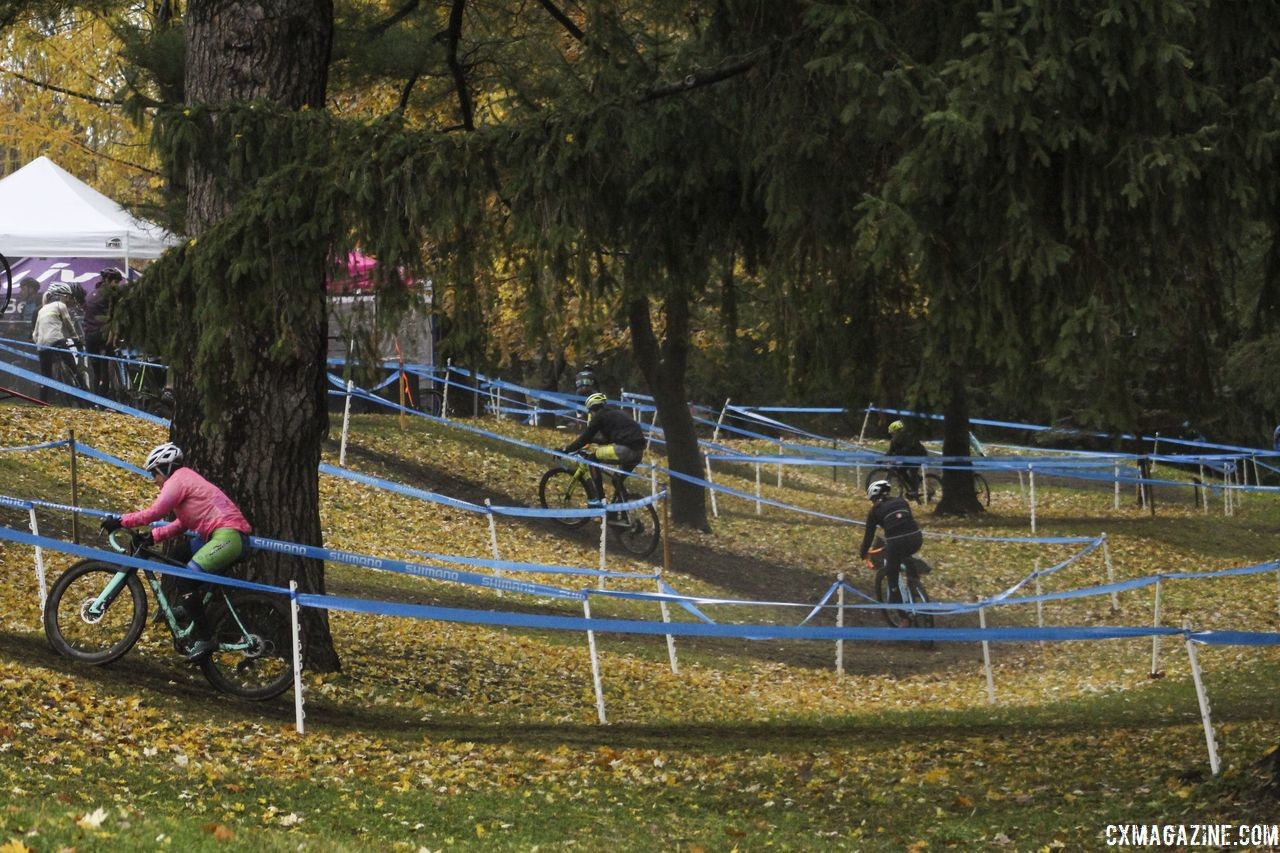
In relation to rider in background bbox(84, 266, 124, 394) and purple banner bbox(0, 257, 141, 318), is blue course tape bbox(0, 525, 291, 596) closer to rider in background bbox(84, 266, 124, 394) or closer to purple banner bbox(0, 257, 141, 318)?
rider in background bbox(84, 266, 124, 394)

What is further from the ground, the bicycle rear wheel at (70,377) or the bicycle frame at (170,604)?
the bicycle rear wheel at (70,377)

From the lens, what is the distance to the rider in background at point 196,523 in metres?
10.0

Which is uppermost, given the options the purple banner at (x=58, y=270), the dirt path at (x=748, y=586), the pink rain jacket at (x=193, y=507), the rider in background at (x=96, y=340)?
the purple banner at (x=58, y=270)

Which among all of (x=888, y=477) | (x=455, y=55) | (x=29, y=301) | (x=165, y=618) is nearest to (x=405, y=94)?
(x=455, y=55)

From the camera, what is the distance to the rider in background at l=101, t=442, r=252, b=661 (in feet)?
32.8

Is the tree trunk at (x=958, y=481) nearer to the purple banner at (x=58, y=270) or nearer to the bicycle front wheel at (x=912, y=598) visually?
the bicycle front wheel at (x=912, y=598)

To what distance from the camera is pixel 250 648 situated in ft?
33.4

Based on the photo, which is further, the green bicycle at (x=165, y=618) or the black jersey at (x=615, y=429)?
the black jersey at (x=615, y=429)

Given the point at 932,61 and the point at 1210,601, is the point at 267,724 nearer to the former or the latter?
the point at 932,61

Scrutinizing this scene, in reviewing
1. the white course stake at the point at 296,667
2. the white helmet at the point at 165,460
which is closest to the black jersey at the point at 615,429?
the white helmet at the point at 165,460

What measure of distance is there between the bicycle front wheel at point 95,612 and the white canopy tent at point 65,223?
13225mm

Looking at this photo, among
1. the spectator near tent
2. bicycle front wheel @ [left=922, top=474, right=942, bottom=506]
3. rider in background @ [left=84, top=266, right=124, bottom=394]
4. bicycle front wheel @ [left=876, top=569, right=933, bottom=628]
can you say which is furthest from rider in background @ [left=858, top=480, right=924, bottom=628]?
the spectator near tent

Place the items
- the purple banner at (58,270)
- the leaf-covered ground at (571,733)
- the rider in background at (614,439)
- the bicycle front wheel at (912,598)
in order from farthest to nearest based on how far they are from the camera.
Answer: the purple banner at (58,270) → the rider in background at (614,439) → the bicycle front wheel at (912,598) → the leaf-covered ground at (571,733)

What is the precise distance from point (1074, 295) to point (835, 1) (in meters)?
A: 1.94
